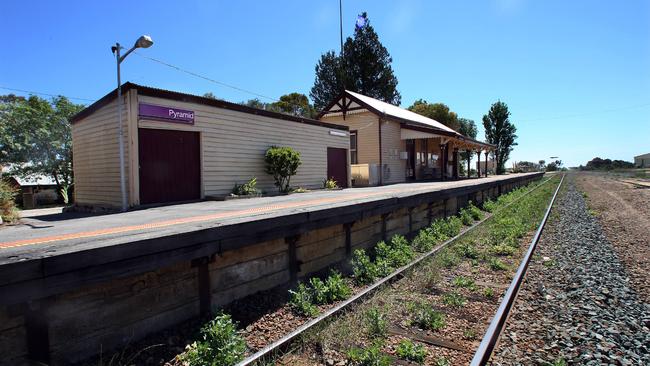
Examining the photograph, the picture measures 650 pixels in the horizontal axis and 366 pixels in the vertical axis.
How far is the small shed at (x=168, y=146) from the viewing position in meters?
9.56

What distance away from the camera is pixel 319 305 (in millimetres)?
4957

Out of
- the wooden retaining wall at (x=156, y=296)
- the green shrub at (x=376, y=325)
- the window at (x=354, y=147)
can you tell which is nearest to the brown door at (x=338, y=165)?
the window at (x=354, y=147)

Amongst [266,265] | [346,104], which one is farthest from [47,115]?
[266,265]

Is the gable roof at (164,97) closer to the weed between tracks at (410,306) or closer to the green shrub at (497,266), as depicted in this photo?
the weed between tracks at (410,306)

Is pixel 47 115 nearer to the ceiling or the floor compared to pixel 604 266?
nearer to the ceiling

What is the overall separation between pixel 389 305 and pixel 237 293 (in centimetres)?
192

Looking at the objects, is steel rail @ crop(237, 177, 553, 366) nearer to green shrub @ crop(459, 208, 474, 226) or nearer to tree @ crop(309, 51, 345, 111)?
green shrub @ crop(459, 208, 474, 226)

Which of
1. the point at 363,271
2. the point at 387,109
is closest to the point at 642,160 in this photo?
the point at 387,109

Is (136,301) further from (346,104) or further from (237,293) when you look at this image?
(346,104)

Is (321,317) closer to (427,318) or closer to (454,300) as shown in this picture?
(427,318)

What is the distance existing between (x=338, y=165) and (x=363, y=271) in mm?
11977

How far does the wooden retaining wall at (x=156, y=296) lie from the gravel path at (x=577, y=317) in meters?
2.90

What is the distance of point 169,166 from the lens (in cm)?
1034

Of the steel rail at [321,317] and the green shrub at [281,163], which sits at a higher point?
the green shrub at [281,163]
